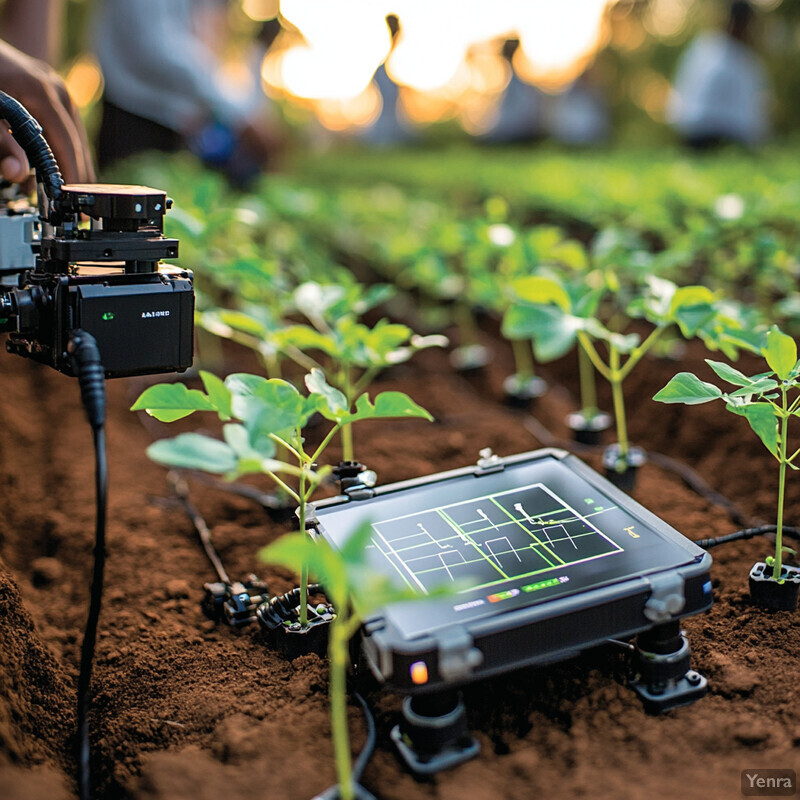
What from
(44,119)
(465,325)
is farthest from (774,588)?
(465,325)

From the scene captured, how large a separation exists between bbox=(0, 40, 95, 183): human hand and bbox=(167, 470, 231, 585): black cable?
0.71 metres

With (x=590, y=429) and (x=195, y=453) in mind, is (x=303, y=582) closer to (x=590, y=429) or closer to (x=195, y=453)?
(x=195, y=453)

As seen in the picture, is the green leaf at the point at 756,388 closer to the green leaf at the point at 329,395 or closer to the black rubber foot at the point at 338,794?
the green leaf at the point at 329,395

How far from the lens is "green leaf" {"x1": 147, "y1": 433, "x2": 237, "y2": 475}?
0.78m

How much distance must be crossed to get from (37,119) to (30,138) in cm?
30

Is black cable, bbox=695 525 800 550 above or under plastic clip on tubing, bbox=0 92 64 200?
under

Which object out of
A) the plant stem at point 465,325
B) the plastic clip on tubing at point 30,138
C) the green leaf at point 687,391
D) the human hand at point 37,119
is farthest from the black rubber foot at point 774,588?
the plant stem at point 465,325

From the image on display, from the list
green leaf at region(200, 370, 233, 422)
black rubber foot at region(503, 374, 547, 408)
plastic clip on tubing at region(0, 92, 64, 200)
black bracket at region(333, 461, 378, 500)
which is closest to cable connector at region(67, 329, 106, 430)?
green leaf at region(200, 370, 233, 422)

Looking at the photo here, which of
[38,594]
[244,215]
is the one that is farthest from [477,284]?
[38,594]

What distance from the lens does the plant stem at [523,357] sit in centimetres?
281

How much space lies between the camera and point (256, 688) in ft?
3.56

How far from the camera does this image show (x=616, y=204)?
3145 millimetres

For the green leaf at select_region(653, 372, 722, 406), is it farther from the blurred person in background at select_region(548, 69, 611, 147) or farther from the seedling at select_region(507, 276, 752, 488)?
the blurred person in background at select_region(548, 69, 611, 147)

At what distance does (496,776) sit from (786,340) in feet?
2.28
